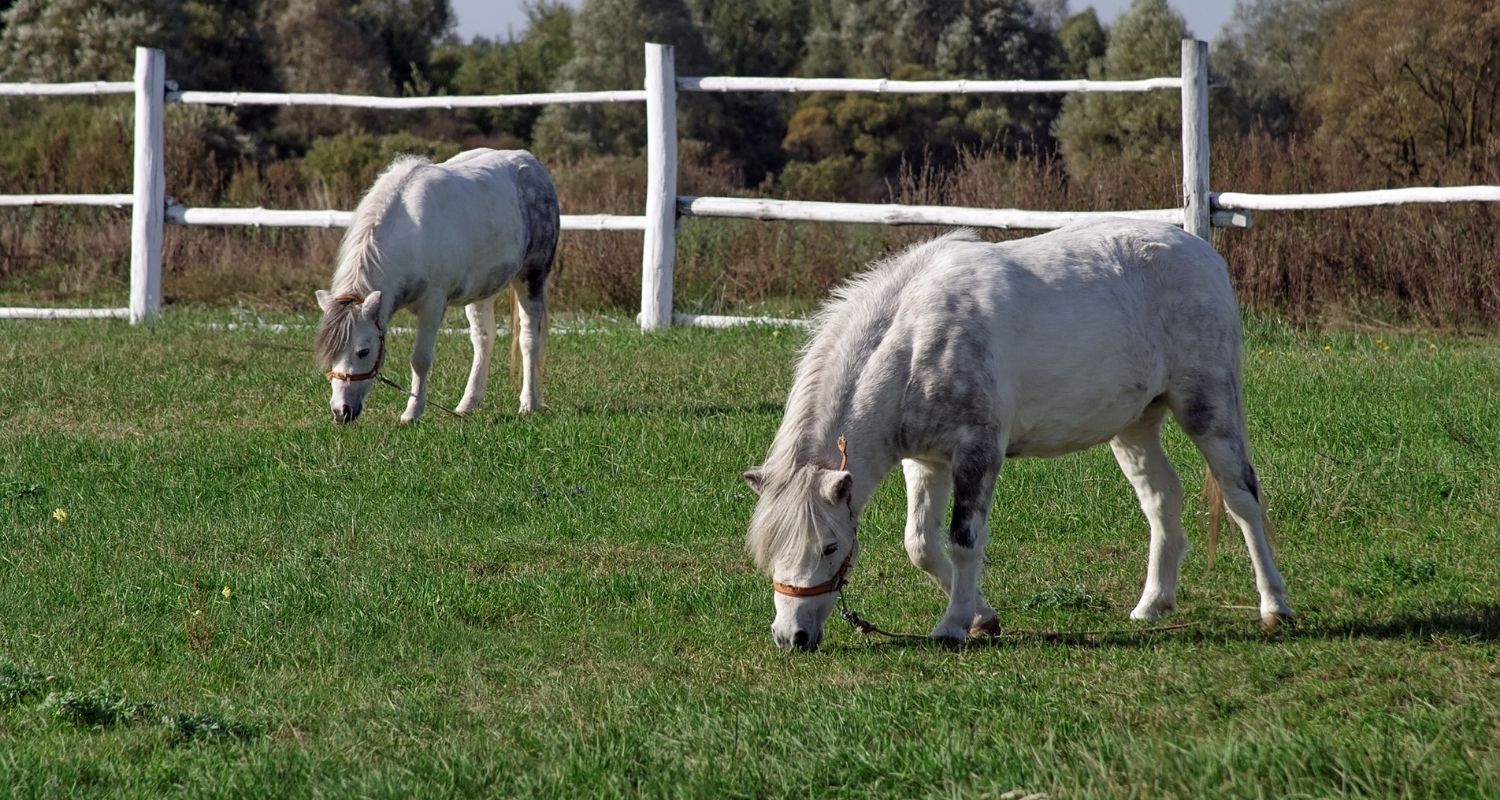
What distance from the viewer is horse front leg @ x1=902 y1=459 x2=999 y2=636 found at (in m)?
6.15

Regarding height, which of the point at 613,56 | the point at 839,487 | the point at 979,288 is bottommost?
the point at 839,487

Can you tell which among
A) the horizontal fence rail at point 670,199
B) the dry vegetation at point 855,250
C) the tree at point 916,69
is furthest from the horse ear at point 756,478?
the tree at point 916,69

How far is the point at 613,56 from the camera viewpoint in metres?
41.8

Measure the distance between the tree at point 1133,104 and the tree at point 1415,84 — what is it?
2.48 meters

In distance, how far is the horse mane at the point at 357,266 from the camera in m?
9.58

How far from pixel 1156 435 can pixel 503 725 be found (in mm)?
2924

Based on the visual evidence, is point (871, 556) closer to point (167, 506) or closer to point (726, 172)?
point (167, 506)

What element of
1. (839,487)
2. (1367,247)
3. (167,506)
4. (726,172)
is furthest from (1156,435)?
(726,172)

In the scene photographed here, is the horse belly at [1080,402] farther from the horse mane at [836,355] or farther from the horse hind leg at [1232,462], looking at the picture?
the horse mane at [836,355]

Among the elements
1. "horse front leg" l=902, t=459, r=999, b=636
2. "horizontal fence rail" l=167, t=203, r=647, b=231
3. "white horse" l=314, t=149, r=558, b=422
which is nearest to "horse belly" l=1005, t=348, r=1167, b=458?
"horse front leg" l=902, t=459, r=999, b=636

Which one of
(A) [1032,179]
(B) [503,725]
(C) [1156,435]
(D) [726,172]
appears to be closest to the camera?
(B) [503,725]

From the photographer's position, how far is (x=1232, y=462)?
6.18 metres

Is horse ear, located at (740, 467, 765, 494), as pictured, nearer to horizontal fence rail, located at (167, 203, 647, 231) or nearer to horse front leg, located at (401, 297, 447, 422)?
horse front leg, located at (401, 297, 447, 422)

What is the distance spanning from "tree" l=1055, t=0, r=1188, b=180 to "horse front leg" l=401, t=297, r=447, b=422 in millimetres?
14301
